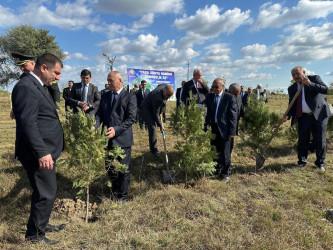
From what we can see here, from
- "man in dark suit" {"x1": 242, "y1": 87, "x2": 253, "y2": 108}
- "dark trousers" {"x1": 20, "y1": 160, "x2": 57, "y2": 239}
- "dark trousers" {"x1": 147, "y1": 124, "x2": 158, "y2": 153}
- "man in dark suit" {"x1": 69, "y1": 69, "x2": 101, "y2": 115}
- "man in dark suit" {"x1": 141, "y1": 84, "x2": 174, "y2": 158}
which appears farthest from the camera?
"man in dark suit" {"x1": 242, "y1": 87, "x2": 253, "y2": 108}

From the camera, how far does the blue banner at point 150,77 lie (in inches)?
524

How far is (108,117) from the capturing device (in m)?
3.87

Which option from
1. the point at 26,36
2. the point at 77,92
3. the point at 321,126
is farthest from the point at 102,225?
the point at 26,36

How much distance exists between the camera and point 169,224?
3.27 m

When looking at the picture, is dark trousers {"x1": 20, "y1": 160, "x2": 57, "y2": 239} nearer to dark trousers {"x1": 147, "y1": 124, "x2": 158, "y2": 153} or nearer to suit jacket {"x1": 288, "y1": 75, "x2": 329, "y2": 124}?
dark trousers {"x1": 147, "y1": 124, "x2": 158, "y2": 153}

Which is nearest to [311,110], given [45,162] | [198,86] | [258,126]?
[258,126]

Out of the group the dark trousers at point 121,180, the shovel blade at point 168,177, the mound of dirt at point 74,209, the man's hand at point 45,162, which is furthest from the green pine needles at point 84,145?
the shovel blade at point 168,177

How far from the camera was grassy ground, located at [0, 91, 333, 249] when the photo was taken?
113 inches

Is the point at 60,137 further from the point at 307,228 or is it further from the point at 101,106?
the point at 307,228

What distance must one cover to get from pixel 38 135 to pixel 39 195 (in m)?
0.76

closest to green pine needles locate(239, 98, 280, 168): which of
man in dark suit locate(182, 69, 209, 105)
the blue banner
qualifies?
man in dark suit locate(182, 69, 209, 105)

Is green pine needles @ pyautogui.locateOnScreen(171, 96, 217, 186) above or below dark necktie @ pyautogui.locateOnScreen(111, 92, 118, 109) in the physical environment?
below

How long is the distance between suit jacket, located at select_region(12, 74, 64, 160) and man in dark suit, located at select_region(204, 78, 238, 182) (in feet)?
10.2

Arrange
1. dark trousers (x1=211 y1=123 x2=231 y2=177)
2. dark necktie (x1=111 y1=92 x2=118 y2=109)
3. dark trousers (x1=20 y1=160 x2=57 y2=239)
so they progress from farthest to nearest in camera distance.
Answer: dark trousers (x1=211 y1=123 x2=231 y2=177)
dark necktie (x1=111 y1=92 x2=118 y2=109)
dark trousers (x1=20 y1=160 x2=57 y2=239)
